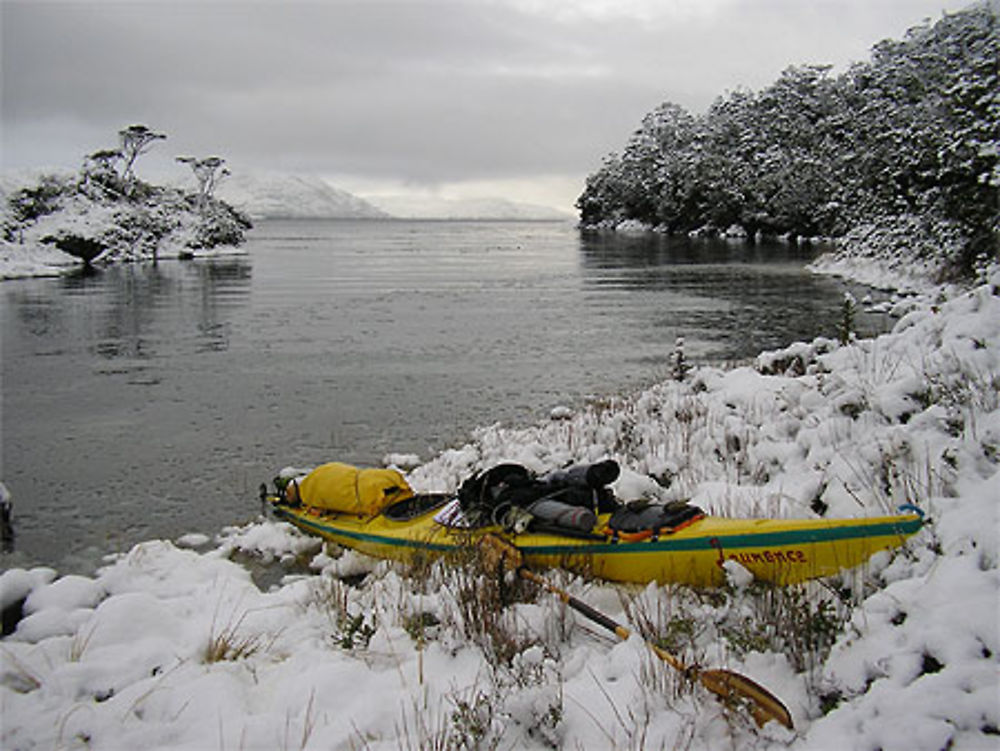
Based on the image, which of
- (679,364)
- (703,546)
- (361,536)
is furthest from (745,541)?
(679,364)

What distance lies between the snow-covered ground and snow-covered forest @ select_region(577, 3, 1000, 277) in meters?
15.8

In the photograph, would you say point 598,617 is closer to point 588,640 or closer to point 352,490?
point 588,640

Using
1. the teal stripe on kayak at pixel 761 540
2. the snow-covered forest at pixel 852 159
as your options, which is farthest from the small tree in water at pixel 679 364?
the snow-covered forest at pixel 852 159

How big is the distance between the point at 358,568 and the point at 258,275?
32.2 meters

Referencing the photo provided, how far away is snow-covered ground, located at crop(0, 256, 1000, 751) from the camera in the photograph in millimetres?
2596

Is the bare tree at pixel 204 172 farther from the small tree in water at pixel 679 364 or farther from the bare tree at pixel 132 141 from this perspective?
the small tree in water at pixel 679 364

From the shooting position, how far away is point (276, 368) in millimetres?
13820

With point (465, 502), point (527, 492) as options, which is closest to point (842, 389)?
point (527, 492)

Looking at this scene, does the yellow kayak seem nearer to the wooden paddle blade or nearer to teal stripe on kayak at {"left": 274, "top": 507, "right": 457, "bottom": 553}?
teal stripe on kayak at {"left": 274, "top": 507, "right": 457, "bottom": 553}

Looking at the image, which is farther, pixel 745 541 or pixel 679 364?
pixel 679 364

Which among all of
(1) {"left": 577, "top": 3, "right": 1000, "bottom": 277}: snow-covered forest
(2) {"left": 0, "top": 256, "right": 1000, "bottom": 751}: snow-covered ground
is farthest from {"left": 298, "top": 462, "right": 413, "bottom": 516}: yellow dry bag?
(1) {"left": 577, "top": 3, "right": 1000, "bottom": 277}: snow-covered forest

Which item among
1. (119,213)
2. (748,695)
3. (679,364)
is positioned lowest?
(748,695)

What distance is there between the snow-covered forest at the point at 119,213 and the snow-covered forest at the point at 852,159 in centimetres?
4298

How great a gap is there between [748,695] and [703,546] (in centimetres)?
135
